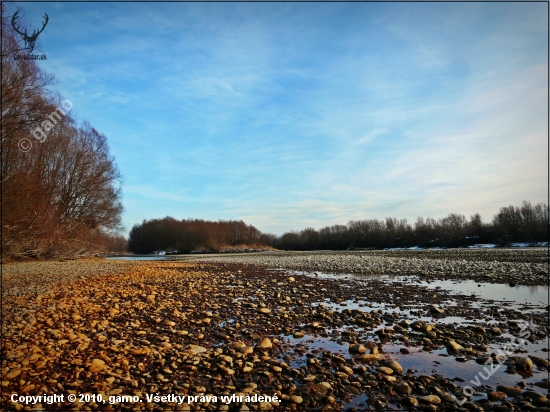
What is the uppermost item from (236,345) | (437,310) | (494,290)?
(236,345)

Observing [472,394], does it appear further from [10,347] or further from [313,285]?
[313,285]

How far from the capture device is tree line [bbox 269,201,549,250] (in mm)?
64650

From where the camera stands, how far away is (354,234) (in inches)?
3809

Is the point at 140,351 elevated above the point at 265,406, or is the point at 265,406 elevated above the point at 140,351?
the point at 140,351

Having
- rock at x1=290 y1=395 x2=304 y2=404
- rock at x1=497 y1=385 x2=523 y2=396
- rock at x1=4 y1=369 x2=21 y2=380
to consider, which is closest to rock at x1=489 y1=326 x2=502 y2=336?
rock at x1=497 y1=385 x2=523 y2=396

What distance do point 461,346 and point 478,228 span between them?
7828 cm

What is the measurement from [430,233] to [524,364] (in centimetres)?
8341

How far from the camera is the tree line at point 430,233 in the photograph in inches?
2545

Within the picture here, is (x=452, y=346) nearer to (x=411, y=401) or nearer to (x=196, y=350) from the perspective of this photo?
(x=411, y=401)

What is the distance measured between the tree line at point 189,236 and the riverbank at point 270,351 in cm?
8185

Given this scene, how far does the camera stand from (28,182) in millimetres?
14242

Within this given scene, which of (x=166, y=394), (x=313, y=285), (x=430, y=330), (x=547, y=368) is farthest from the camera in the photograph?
(x=313, y=285)

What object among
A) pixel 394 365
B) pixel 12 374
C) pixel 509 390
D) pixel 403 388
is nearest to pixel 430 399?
pixel 403 388

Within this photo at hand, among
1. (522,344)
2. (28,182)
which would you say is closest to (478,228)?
(522,344)
